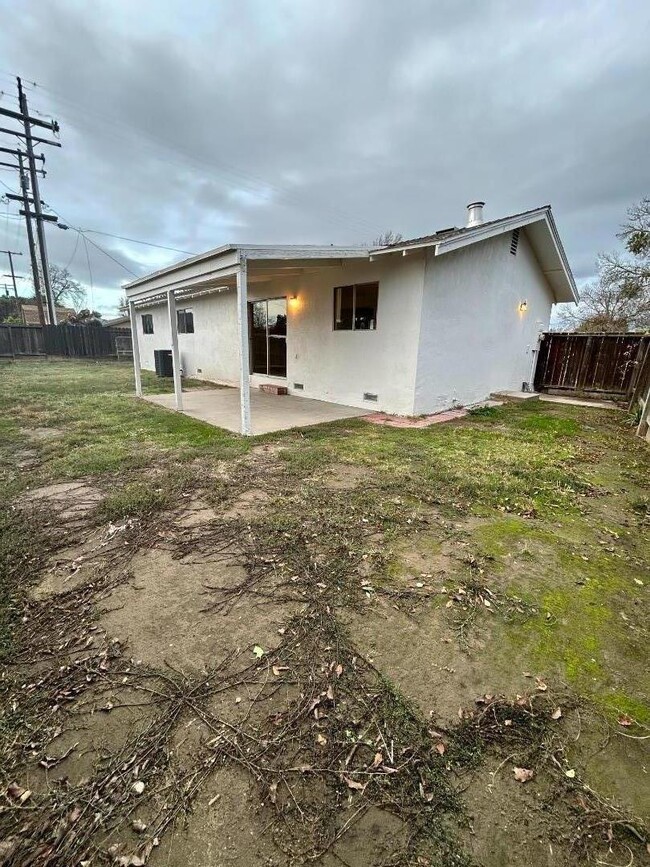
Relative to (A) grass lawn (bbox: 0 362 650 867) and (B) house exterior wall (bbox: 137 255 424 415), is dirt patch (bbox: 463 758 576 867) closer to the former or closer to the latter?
(A) grass lawn (bbox: 0 362 650 867)

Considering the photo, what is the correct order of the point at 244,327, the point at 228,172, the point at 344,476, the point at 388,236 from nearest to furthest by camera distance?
1. the point at 344,476
2. the point at 244,327
3. the point at 228,172
4. the point at 388,236

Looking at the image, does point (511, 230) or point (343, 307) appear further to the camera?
point (511, 230)

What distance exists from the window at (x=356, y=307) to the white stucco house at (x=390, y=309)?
0.02 metres

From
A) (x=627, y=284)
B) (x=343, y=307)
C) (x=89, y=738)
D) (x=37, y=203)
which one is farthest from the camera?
(x=37, y=203)

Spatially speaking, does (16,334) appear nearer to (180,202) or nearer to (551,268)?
(180,202)

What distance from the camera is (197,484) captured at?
13.4ft

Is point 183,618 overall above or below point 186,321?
below

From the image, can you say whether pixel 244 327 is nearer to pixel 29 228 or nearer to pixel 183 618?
pixel 183 618

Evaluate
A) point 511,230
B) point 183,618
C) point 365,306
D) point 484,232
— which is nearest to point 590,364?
point 511,230

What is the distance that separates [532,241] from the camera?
9.65 meters

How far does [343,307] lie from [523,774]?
8.11 meters

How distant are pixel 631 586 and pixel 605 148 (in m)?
21.2

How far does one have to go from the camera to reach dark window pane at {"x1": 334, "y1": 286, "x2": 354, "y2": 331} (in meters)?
8.20

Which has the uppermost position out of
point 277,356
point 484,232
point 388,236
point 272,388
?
point 388,236
